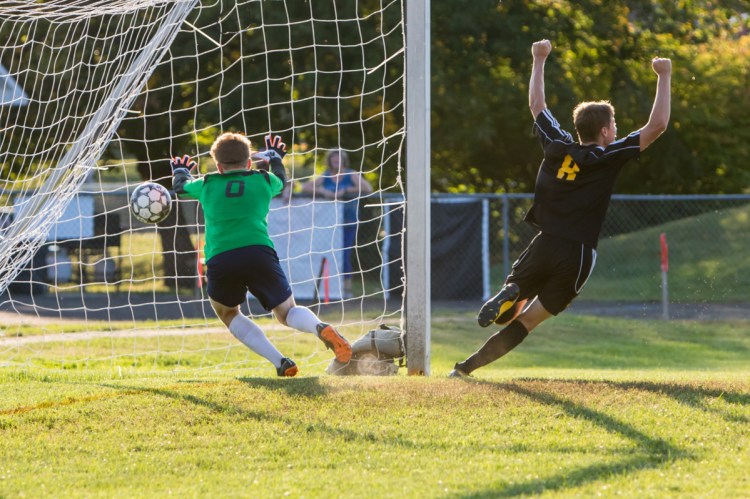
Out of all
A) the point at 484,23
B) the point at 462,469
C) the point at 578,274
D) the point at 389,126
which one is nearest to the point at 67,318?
A: the point at 389,126

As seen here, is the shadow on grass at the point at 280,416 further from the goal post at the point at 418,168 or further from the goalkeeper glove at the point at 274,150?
the goalkeeper glove at the point at 274,150

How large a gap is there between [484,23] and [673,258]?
5343 millimetres

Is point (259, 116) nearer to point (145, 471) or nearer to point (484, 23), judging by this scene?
point (484, 23)

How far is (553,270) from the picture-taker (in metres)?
6.85

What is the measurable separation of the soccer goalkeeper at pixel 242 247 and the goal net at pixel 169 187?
315 centimetres

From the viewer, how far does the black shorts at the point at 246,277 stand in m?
7.33

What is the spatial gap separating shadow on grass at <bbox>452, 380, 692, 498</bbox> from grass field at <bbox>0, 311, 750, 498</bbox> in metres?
0.01

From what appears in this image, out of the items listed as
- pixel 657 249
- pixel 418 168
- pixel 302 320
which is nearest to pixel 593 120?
pixel 418 168

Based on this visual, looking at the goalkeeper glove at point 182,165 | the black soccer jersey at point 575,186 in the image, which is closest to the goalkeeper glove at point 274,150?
the goalkeeper glove at point 182,165

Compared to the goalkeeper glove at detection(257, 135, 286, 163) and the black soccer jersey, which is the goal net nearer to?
the goalkeeper glove at detection(257, 135, 286, 163)

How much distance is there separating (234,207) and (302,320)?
860 mm

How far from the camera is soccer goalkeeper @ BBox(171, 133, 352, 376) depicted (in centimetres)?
735

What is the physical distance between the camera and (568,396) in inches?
248

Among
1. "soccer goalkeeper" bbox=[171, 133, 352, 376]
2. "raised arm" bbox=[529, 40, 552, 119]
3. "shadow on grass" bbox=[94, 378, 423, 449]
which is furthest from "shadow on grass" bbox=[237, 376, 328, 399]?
"raised arm" bbox=[529, 40, 552, 119]
